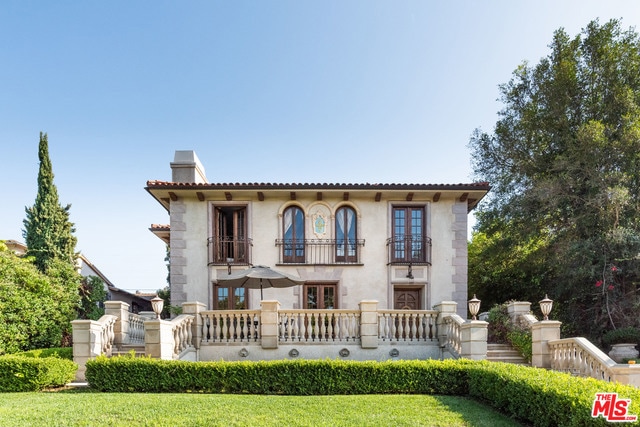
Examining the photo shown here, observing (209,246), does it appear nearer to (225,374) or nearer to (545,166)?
(225,374)

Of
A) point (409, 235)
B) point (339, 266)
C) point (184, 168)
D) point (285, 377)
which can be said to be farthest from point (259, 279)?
point (184, 168)

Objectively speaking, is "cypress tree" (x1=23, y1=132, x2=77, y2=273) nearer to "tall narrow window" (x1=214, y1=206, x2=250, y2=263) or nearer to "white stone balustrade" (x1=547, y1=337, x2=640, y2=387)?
"tall narrow window" (x1=214, y1=206, x2=250, y2=263)

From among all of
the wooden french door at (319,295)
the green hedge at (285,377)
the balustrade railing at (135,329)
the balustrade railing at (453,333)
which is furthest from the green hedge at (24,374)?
the balustrade railing at (453,333)

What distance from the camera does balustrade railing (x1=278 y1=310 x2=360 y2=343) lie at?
12.0m

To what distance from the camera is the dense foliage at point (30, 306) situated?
12133 millimetres

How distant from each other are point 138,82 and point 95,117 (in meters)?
2.38

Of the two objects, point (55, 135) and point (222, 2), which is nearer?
point (222, 2)

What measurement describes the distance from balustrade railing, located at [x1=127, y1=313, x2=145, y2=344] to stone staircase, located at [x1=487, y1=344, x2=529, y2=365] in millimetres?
11370

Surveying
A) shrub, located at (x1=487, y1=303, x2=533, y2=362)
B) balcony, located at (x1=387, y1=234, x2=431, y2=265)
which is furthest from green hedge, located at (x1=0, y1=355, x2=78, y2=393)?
shrub, located at (x1=487, y1=303, x2=533, y2=362)

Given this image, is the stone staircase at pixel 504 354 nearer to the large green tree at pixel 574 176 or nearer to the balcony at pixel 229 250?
the large green tree at pixel 574 176

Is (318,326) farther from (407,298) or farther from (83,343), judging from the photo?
(83,343)

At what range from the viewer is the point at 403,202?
15.8 m

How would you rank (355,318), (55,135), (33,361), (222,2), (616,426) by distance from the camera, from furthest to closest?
1. (55,135)
2. (222,2)
3. (355,318)
4. (33,361)
5. (616,426)

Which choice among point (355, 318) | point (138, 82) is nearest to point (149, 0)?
point (138, 82)
